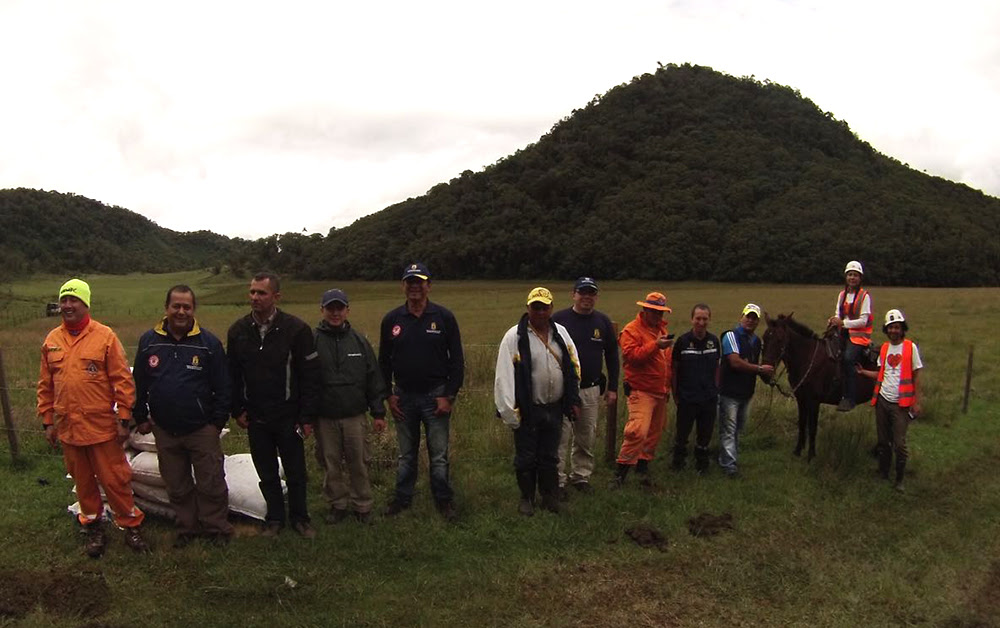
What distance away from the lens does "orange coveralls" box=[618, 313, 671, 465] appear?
647 centimetres

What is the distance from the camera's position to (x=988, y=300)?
32.2m

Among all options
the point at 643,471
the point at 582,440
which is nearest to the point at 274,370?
the point at 582,440

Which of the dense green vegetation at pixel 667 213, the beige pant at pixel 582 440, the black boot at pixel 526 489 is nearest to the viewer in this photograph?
the black boot at pixel 526 489

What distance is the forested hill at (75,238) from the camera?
95.7m

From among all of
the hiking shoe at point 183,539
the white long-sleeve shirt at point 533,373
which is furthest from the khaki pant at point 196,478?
the white long-sleeve shirt at point 533,373

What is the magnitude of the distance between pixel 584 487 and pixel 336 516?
2.55m

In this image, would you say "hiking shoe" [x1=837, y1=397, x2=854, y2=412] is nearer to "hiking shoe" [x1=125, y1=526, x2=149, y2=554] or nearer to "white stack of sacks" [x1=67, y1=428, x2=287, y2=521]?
"white stack of sacks" [x1=67, y1=428, x2=287, y2=521]

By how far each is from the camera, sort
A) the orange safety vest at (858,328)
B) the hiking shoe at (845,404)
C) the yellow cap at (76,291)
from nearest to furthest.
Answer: the yellow cap at (76,291) → the orange safety vest at (858,328) → the hiking shoe at (845,404)

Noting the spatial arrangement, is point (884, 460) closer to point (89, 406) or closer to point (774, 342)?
point (774, 342)

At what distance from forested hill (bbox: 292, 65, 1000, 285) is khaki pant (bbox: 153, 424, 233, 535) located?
6655 centimetres

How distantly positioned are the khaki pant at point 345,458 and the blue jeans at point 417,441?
1.14ft

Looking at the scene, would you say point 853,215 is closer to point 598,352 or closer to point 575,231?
point 575,231

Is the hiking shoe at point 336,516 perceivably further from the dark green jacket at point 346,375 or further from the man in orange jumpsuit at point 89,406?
the man in orange jumpsuit at point 89,406

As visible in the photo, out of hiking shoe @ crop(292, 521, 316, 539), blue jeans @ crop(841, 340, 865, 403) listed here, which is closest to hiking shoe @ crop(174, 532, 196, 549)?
hiking shoe @ crop(292, 521, 316, 539)
